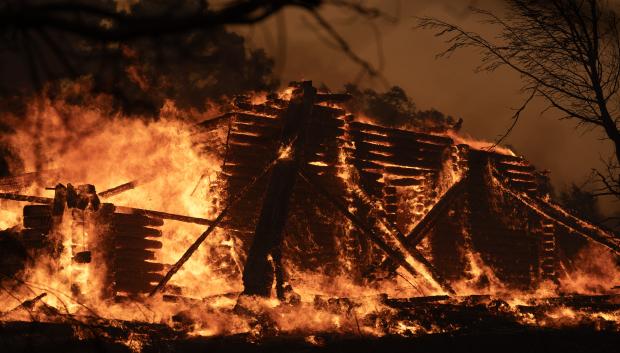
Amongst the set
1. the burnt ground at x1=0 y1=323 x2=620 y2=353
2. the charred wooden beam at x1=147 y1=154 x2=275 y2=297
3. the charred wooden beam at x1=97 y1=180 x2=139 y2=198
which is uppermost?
the charred wooden beam at x1=97 y1=180 x2=139 y2=198

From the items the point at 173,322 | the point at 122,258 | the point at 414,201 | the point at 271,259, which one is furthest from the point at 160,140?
the point at 414,201

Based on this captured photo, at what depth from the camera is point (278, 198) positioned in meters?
11.8

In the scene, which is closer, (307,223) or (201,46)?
(201,46)

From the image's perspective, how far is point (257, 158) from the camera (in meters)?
13.2

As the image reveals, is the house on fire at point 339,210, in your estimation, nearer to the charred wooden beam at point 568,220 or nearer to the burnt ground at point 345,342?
the charred wooden beam at point 568,220

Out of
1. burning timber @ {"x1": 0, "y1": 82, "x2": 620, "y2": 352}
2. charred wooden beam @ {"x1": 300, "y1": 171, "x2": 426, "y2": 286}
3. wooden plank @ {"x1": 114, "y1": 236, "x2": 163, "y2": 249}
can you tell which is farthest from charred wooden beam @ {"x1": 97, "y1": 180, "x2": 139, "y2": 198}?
charred wooden beam @ {"x1": 300, "y1": 171, "x2": 426, "y2": 286}

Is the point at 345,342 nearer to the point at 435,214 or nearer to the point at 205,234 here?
the point at 205,234

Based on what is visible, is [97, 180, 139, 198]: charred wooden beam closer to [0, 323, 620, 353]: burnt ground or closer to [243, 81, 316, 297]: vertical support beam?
[243, 81, 316, 297]: vertical support beam

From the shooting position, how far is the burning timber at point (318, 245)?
10.1 metres

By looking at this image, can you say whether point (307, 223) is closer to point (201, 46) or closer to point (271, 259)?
point (271, 259)

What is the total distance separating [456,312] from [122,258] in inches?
237

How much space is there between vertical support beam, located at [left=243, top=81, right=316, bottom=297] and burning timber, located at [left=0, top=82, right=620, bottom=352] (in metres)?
0.03

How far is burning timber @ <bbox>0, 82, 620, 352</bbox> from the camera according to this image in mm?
10070

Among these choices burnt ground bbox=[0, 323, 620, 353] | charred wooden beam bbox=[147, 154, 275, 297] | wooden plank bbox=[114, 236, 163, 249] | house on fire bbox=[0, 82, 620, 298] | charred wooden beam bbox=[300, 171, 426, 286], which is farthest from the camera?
charred wooden beam bbox=[300, 171, 426, 286]
